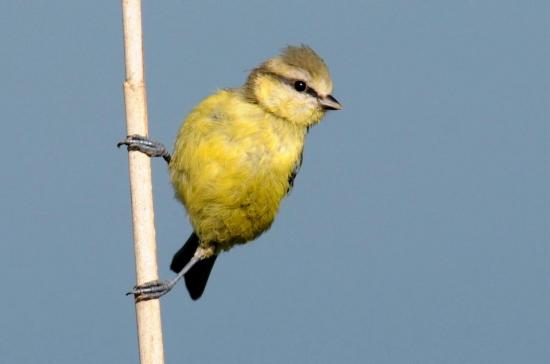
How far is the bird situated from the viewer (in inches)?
152

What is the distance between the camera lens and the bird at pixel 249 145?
3.87 m

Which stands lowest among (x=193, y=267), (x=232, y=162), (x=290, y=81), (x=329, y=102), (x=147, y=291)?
(x=147, y=291)

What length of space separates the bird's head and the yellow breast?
0.15 ft

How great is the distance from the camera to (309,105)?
4047 mm

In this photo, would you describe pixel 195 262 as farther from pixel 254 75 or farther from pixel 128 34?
pixel 128 34

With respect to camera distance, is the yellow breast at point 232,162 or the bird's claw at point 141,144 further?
the yellow breast at point 232,162

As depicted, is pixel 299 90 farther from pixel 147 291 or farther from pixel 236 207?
pixel 147 291

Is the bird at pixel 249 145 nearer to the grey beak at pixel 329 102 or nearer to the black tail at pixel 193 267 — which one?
the grey beak at pixel 329 102

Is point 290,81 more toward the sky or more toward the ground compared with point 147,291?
more toward the sky

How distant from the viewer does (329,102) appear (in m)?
4.01

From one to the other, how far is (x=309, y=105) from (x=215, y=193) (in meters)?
0.57

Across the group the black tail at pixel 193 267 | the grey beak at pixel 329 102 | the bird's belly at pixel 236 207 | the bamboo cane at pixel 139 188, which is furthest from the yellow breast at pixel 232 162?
the bamboo cane at pixel 139 188

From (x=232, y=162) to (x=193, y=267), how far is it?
102cm

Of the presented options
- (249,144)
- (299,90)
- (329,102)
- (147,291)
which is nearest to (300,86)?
(299,90)
